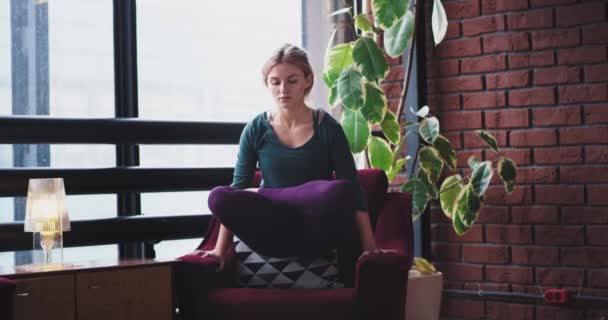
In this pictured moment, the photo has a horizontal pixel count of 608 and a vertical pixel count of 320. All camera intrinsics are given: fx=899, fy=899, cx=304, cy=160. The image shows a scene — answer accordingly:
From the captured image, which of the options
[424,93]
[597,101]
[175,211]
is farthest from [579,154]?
[175,211]

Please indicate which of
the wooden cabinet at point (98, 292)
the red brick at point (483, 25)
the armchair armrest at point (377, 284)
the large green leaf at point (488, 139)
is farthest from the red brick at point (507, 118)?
the wooden cabinet at point (98, 292)

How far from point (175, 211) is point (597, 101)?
1.89 m

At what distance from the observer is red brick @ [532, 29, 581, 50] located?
397cm

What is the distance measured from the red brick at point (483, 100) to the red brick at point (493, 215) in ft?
1.59

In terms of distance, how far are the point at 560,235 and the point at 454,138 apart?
2.28 ft

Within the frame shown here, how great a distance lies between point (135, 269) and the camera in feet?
9.09

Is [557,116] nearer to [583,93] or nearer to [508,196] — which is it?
[583,93]

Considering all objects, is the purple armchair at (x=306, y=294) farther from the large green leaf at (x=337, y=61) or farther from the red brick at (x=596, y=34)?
the red brick at (x=596, y=34)

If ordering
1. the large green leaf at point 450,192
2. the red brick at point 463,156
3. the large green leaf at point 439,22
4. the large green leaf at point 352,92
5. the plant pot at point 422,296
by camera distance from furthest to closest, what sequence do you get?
1. the red brick at point 463,156
2. the large green leaf at point 450,192
3. the large green leaf at point 439,22
4. the large green leaf at point 352,92
5. the plant pot at point 422,296

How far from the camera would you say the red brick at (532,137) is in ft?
13.3

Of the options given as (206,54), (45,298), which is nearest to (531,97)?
(206,54)

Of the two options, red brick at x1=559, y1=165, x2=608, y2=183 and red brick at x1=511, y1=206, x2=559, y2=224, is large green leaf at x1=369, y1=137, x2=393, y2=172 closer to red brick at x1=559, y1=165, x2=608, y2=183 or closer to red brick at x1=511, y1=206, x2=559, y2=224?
red brick at x1=511, y1=206, x2=559, y2=224

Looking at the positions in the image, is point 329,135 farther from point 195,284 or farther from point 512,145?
point 512,145

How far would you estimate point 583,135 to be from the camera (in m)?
3.97
